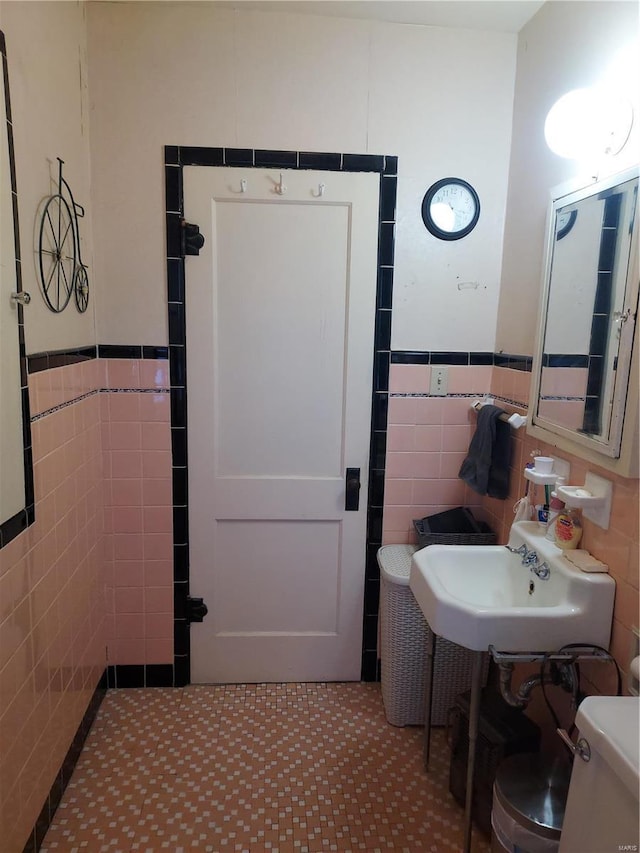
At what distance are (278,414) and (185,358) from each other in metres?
0.41

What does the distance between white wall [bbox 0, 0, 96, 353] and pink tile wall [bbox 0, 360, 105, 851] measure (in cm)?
16

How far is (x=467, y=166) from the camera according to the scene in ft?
6.86

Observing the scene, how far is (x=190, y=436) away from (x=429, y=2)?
1721mm

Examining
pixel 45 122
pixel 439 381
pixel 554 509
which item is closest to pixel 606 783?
pixel 554 509

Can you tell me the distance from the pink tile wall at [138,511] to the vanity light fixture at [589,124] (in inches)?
59.3

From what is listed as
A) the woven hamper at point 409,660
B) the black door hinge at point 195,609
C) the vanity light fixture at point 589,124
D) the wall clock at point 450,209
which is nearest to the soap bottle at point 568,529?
the woven hamper at point 409,660

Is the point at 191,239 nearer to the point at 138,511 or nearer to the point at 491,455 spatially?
the point at 138,511

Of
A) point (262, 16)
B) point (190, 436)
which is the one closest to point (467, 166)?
point (262, 16)

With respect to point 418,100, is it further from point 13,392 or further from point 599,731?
point 599,731

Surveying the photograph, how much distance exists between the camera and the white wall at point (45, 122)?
144 centimetres

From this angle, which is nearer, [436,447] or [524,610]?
[524,610]

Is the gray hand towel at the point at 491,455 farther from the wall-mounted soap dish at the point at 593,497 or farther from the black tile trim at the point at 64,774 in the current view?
the black tile trim at the point at 64,774

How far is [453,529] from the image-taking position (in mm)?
2232

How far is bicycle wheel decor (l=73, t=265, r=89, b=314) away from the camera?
73.5 inches
